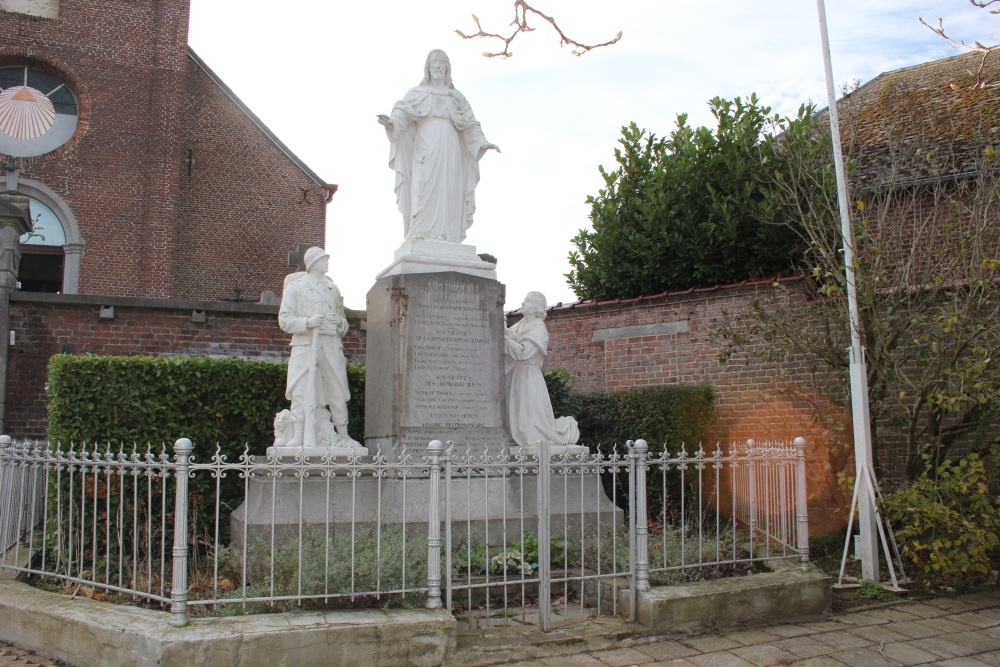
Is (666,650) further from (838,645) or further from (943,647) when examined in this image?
(943,647)

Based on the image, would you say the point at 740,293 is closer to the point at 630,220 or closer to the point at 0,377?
the point at 630,220

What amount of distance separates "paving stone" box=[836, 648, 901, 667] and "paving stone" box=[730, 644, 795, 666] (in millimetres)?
314

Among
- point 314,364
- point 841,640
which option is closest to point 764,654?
point 841,640

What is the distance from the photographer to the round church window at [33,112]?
739 inches

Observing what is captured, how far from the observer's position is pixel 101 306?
1153 centimetres

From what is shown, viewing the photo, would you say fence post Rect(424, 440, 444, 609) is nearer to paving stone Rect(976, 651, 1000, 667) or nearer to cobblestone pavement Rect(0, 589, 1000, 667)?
cobblestone pavement Rect(0, 589, 1000, 667)

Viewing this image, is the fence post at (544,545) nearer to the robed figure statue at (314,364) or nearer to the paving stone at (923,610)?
the robed figure statue at (314,364)

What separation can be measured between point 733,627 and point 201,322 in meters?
8.57

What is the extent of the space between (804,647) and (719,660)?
0.66m

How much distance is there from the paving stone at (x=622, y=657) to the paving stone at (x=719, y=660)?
0.89 ft

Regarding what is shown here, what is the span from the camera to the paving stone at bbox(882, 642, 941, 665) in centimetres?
517

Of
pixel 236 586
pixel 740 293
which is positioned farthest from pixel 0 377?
pixel 740 293

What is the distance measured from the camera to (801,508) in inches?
257

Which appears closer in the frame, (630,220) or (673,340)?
(673,340)
